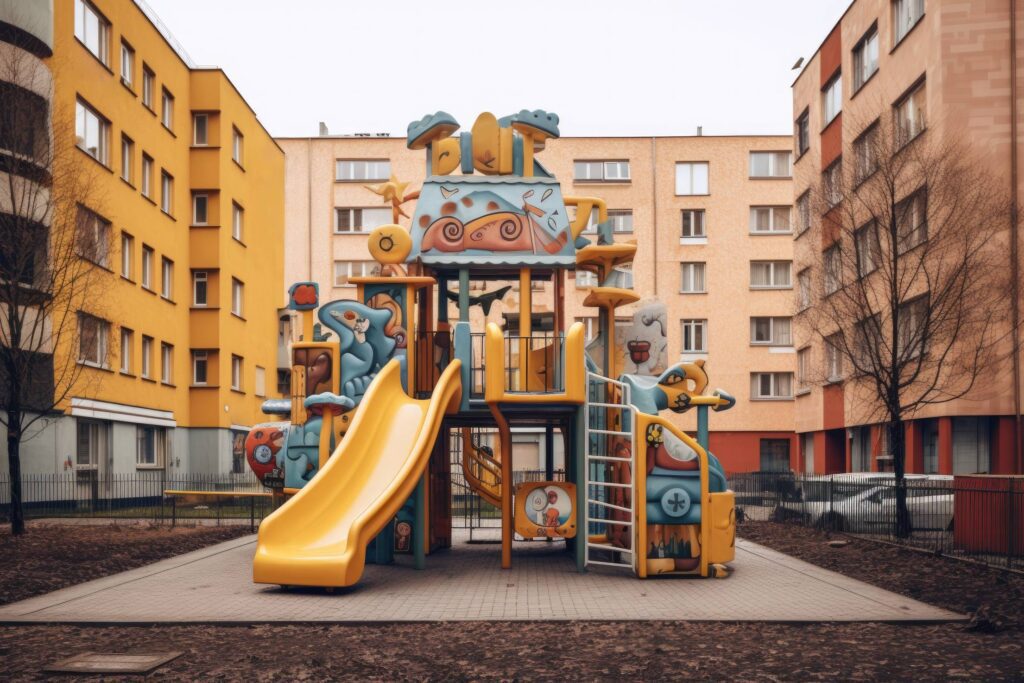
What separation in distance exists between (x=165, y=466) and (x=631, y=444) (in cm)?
2506

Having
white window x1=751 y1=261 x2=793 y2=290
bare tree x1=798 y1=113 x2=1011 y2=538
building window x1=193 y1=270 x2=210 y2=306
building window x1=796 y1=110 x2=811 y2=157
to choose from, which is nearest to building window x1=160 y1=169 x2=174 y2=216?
building window x1=193 y1=270 x2=210 y2=306

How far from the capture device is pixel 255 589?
1334 cm

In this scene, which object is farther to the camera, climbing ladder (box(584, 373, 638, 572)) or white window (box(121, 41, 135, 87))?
white window (box(121, 41, 135, 87))

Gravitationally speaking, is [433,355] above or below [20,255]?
below

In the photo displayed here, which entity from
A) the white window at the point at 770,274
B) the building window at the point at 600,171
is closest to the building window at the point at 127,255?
the building window at the point at 600,171

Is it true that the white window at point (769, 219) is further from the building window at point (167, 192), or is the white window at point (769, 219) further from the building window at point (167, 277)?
the building window at point (167, 277)

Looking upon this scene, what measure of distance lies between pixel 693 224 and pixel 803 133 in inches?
453

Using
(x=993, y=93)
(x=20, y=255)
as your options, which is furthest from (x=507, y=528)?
(x=993, y=93)

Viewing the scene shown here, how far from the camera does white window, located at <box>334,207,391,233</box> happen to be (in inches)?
2064

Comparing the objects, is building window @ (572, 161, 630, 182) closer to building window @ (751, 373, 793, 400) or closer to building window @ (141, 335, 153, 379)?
building window @ (751, 373, 793, 400)

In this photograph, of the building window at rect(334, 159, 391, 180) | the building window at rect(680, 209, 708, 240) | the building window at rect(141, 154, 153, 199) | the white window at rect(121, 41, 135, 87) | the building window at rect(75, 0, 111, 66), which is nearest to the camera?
the building window at rect(75, 0, 111, 66)

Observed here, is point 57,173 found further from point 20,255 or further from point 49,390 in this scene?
point 49,390

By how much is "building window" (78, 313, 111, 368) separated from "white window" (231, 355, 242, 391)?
1115 centimetres

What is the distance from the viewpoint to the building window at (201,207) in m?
40.1
